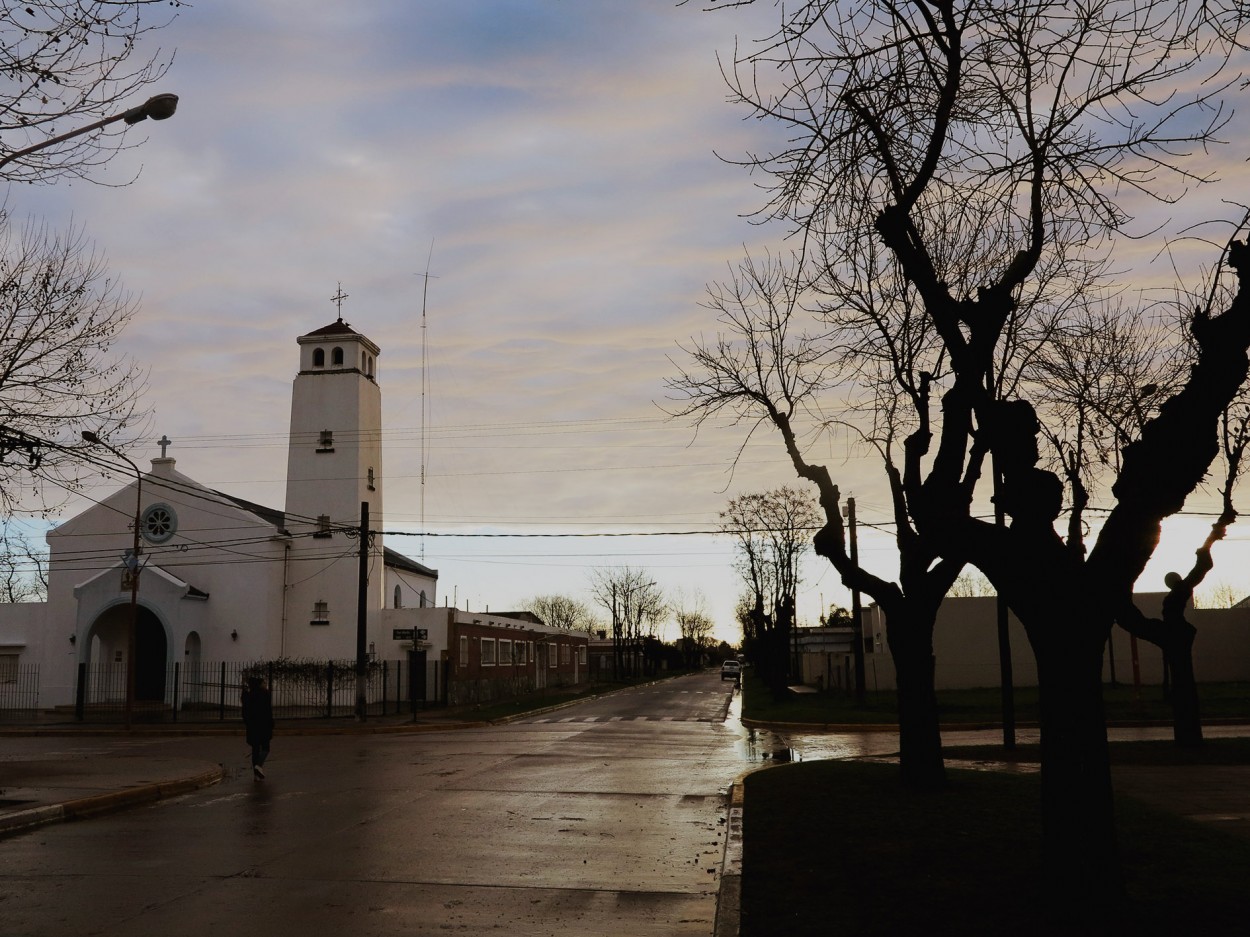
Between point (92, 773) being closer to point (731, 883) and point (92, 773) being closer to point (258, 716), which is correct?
point (258, 716)

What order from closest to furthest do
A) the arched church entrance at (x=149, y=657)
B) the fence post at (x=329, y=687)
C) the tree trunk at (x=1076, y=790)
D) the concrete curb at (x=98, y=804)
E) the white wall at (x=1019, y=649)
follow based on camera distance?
the tree trunk at (x=1076, y=790)
the concrete curb at (x=98, y=804)
the fence post at (x=329, y=687)
the arched church entrance at (x=149, y=657)
the white wall at (x=1019, y=649)

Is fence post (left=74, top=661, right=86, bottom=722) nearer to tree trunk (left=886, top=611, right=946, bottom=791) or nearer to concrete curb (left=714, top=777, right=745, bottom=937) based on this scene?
concrete curb (left=714, top=777, right=745, bottom=937)

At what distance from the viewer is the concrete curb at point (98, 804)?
43.2ft

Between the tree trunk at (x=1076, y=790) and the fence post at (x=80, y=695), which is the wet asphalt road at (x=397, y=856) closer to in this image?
the tree trunk at (x=1076, y=790)

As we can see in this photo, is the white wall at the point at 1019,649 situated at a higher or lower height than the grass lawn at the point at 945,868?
higher

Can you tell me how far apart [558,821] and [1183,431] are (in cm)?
855

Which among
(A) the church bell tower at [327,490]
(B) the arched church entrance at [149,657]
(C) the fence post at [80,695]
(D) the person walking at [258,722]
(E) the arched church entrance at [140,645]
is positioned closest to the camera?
(D) the person walking at [258,722]

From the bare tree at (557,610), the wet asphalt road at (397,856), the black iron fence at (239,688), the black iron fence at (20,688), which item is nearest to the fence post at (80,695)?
the black iron fence at (239,688)

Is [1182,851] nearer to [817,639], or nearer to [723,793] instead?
[723,793]

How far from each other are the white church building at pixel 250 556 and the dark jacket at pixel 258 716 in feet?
88.2

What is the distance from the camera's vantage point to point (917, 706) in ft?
45.8

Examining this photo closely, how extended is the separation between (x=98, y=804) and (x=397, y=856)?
A: 6208 mm

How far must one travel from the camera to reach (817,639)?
8531 cm

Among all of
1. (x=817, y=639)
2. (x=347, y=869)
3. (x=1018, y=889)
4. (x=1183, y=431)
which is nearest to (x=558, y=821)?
(x=347, y=869)
